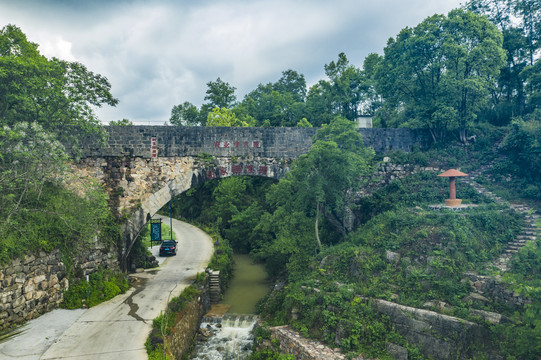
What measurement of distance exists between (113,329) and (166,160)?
22.1 feet

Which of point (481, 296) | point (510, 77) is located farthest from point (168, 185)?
point (510, 77)

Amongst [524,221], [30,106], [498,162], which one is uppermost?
[30,106]

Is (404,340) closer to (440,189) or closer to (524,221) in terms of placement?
(524,221)

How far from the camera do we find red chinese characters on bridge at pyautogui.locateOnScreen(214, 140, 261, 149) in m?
14.1

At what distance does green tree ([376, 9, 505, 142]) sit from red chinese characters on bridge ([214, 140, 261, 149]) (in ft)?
27.0

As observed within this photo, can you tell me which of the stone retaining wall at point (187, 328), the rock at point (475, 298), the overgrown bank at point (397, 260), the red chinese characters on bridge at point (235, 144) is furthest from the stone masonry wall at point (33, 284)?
the rock at point (475, 298)

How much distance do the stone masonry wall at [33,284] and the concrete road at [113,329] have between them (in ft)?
1.83

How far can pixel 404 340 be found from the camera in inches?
336

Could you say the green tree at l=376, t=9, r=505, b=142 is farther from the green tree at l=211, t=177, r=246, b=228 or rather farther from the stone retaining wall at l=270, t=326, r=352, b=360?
the green tree at l=211, t=177, r=246, b=228

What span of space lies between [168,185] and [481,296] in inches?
A: 459

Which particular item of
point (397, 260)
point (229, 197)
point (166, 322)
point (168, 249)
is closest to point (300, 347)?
point (166, 322)

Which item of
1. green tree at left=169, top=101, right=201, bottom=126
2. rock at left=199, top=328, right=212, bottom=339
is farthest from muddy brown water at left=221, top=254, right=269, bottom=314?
green tree at left=169, top=101, right=201, bottom=126

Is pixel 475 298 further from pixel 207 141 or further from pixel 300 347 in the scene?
pixel 207 141

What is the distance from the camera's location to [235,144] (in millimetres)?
14219
